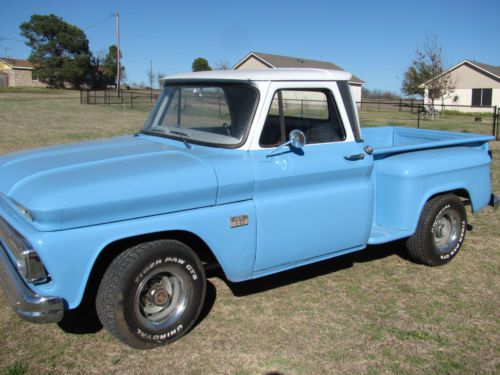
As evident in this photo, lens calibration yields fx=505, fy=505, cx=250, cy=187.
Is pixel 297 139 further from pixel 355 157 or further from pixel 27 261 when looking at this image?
pixel 27 261

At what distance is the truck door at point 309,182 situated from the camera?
374 cm

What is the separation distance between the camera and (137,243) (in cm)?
335

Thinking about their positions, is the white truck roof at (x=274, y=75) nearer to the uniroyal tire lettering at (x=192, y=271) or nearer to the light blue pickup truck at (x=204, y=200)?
the light blue pickup truck at (x=204, y=200)

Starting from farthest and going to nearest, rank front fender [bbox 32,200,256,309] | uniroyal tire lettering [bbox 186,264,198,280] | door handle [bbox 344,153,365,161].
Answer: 1. door handle [bbox 344,153,365,161]
2. uniroyal tire lettering [bbox 186,264,198,280]
3. front fender [bbox 32,200,256,309]

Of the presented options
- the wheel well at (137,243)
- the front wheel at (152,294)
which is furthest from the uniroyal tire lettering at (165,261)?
the wheel well at (137,243)

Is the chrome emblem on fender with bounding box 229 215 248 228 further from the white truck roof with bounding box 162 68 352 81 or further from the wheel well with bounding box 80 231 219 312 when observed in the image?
the white truck roof with bounding box 162 68 352 81

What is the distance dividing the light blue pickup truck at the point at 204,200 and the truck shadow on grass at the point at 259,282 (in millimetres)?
204

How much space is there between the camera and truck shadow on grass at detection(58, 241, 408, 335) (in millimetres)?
3822

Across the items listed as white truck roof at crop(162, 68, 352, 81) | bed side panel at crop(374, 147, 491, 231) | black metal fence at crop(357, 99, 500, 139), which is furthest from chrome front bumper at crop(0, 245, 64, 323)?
black metal fence at crop(357, 99, 500, 139)

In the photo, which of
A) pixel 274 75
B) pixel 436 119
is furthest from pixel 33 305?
pixel 436 119

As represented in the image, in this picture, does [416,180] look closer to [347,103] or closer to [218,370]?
[347,103]

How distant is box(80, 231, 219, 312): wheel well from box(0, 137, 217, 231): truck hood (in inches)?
8.7

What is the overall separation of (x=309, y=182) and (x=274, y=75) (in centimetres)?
87

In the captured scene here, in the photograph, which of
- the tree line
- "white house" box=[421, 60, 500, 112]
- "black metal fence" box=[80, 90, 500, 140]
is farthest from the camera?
the tree line
